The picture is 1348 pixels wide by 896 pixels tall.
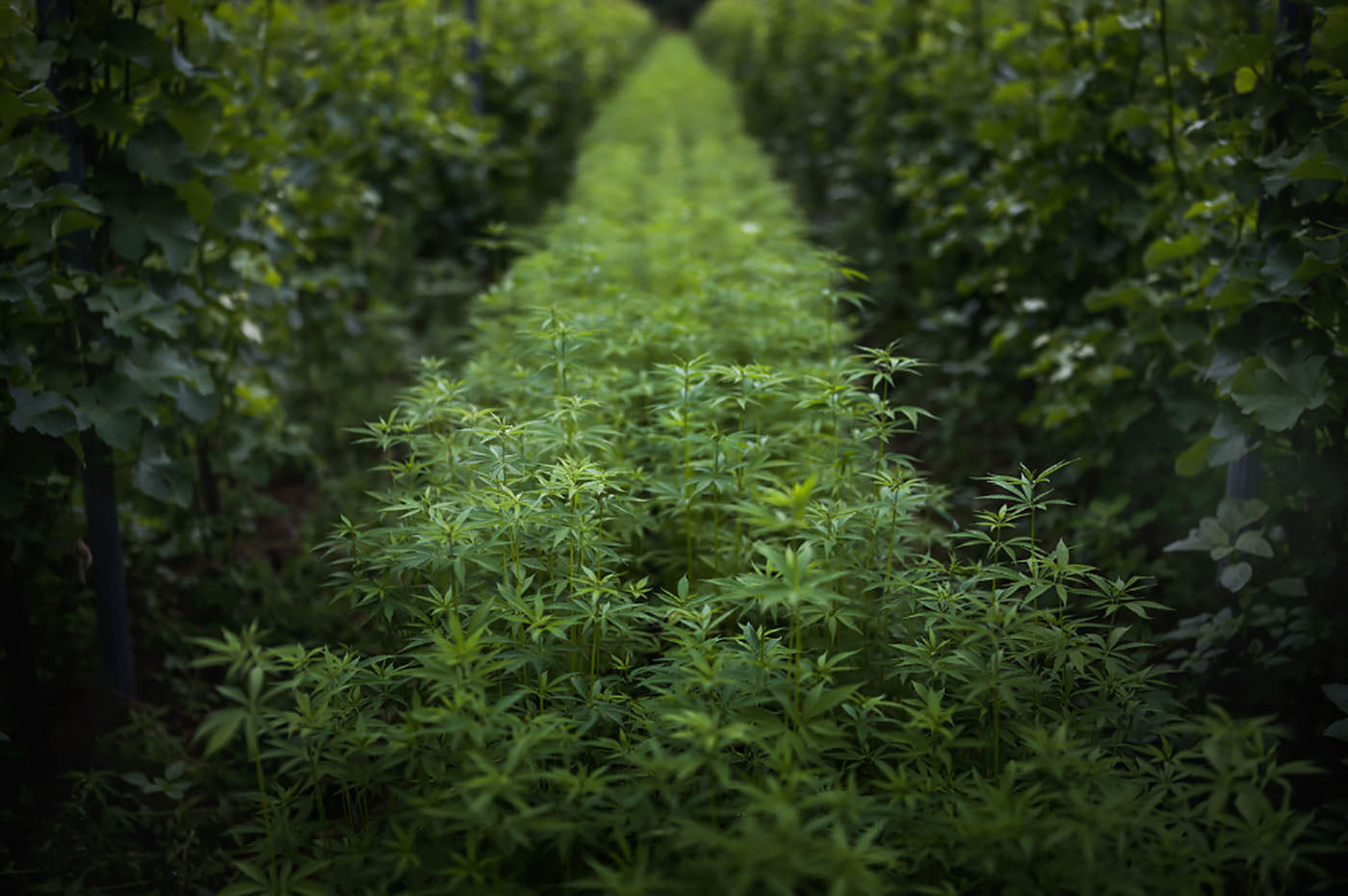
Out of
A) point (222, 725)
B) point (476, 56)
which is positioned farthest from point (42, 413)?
point (476, 56)

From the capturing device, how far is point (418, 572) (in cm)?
201

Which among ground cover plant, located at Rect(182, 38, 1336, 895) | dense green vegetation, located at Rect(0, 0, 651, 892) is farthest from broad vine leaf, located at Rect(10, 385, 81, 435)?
ground cover plant, located at Rect(182, 38, 1336, 895)

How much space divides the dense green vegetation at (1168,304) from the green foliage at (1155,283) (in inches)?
0.4

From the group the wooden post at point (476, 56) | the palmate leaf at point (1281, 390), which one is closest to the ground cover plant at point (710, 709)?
the palmate leaf at point (1281, 390)

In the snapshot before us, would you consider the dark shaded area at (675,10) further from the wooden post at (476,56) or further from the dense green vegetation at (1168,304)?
the dense green vegetation at (1168,304)

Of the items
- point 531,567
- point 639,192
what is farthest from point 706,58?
point 531,567

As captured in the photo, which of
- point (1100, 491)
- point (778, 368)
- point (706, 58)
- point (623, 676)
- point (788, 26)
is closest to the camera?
point (623, 676)

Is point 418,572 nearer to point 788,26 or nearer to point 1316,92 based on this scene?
point 1316,92

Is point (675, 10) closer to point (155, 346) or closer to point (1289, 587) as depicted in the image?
point (155, 346)

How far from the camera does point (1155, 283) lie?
3504 millimetres

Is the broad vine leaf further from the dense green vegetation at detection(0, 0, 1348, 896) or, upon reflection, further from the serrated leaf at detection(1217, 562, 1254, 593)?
the serrated leaf at detection(1217, 562, 1254, 593)

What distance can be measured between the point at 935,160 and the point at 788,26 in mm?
7792

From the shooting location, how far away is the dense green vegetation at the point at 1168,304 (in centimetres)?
245

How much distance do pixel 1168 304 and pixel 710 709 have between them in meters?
2.60
